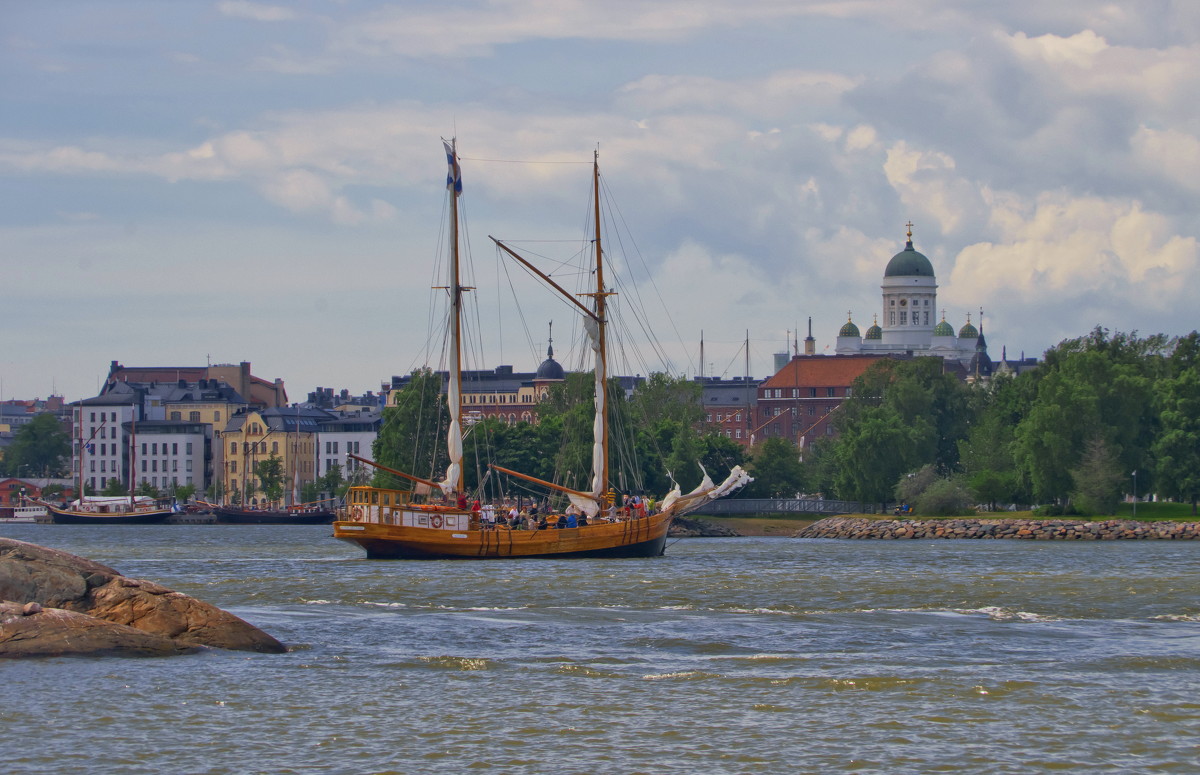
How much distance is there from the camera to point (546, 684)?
31719 millimetres

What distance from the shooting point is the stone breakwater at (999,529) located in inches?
4437

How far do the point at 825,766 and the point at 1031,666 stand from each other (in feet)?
36.0

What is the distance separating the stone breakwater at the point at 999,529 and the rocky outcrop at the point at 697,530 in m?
6.57

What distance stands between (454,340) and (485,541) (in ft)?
35.7

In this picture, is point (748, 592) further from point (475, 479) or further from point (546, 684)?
point (475, 479)

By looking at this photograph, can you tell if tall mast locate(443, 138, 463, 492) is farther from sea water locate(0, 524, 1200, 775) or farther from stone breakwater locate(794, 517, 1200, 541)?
stone breakwater locate(794, 517, 1200, 541)

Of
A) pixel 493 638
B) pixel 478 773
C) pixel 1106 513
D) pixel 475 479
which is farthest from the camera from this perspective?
pixel 475 479

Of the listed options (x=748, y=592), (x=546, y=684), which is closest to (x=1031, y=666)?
(x=546, y=684)

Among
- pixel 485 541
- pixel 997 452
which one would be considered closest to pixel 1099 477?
pixel 997 452

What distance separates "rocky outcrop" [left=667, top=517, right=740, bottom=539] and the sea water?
86.2 meters

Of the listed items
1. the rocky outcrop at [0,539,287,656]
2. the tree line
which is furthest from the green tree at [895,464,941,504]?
the rocky outcrop at [0,539,287,656]

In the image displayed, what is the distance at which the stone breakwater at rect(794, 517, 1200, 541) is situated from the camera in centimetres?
11269

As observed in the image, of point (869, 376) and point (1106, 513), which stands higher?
point (869, 376)

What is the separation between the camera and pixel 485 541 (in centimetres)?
8050
